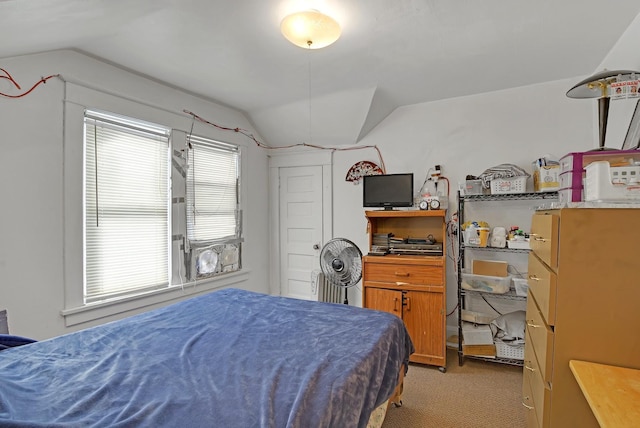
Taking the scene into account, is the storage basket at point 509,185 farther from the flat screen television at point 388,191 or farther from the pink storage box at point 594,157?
the pink storage box at point 594,157

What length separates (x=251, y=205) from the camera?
3943 mm

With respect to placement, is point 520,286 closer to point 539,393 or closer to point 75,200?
point 539,393

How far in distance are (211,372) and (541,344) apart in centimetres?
140

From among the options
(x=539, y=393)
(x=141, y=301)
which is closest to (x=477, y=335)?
(x=539, y=393)

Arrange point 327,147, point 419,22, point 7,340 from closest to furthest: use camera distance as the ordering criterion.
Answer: point 7,340 → point 419,22 → point 327,147

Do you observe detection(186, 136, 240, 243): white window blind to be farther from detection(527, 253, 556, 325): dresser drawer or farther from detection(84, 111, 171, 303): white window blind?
detection(527, 253, 556, 325): dresser drawer

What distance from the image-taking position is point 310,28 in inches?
71.6

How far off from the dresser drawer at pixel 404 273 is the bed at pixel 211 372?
899mm

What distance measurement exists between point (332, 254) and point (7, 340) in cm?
223

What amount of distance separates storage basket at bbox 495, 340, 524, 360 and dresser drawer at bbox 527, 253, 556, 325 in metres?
1.35

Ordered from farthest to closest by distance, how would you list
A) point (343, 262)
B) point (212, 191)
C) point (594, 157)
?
1. point (212, 191)
2. point (343, 262)
3. point (594, 157)

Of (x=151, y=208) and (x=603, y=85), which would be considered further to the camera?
(x=151, y=208)

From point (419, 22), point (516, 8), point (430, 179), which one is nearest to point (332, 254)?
point (430, 179)

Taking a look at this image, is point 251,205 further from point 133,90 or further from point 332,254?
point 133,90
